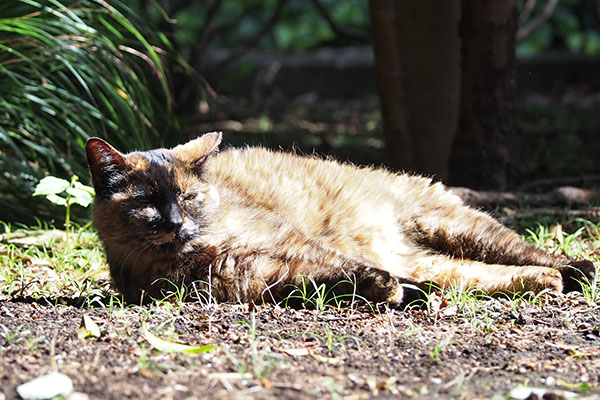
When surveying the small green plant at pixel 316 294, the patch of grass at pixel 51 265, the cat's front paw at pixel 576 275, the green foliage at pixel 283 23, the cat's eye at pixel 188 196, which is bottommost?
the patch of grass at pixel 51 265

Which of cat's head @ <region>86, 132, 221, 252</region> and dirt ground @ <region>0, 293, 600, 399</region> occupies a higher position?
cat's head @ <region>86, 132, 221, 252</region>

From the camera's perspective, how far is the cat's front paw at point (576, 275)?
9.55 ft

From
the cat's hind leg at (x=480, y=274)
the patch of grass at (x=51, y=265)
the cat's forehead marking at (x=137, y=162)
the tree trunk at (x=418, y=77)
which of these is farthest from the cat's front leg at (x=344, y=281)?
the tree trunk at (x=418, y=77)

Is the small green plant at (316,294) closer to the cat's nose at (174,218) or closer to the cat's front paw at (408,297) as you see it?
the cat's front paw at (408,297)

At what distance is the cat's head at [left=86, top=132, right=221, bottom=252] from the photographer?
2.78 m

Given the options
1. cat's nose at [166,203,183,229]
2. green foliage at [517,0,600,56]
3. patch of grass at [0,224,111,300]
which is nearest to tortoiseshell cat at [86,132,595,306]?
cat's nose at [166,203,183,229]

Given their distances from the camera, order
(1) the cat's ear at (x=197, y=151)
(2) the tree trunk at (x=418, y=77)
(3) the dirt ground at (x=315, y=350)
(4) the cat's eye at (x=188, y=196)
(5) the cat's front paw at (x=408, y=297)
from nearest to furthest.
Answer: (3) the dirt ground at (x=315, y=350) → (5) the cat's front paw at (x=408, y=297) → (4) the cat's eye at (x=188, y=196) → (1) the cat's ear at (x=197, y=151) → (2) the tree trunk at (x=418, y=77)

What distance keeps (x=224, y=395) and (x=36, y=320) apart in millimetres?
1041

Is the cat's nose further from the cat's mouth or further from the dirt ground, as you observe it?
the dirt ground

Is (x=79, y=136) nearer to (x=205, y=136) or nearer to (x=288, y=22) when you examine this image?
(x=205, y=136)

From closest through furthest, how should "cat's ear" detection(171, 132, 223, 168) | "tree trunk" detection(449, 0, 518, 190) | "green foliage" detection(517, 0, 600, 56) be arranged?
"cat's ear" detection(171, 132, 223, 168) → "tree trunk" detection(449, 0, 518, 190) → "green foliage" detection(517, 0, 600, 56)

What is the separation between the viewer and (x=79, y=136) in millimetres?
4336

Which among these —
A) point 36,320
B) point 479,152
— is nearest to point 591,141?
point 479,152

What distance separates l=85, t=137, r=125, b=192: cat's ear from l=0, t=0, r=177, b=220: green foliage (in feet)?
4.70
